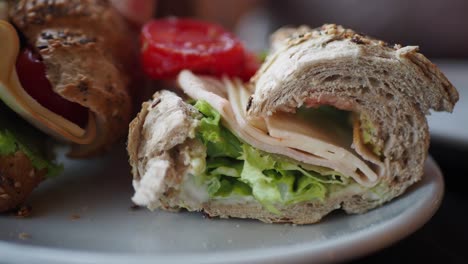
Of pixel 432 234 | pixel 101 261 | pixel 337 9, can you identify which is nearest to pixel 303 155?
pixel 432 234

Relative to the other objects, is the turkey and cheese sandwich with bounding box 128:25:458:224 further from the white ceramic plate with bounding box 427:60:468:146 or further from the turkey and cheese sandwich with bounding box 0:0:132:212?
the white ceramic plate with bounding box 427:60:468:146

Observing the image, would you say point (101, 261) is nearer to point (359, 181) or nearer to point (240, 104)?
point (240, 104)

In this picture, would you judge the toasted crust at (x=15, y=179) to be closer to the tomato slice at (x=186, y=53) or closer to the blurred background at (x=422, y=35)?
the tomato slice at (x=186, y=53)

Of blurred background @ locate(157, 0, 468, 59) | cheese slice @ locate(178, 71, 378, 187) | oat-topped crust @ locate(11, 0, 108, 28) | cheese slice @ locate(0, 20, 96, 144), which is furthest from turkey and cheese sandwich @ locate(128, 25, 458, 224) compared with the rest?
blurred background @ locate(157, 0, 468, 59)

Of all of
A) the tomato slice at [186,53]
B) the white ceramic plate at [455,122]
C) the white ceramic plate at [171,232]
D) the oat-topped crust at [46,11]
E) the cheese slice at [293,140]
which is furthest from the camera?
the white ceramic plate at [455,122]

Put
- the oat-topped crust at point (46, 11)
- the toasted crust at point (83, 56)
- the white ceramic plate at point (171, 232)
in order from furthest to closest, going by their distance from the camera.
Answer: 1. the oat-topped crust at point (46, 11)
2. the toasted crust at point (83, 56)
3. the white ceramic plate at point (171, 232)

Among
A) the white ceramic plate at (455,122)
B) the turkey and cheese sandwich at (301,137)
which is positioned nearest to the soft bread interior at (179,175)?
the turkey and cheese sandwich at (301,137)

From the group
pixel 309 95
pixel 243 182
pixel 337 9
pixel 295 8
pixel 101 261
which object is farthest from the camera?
pixel 295 8
